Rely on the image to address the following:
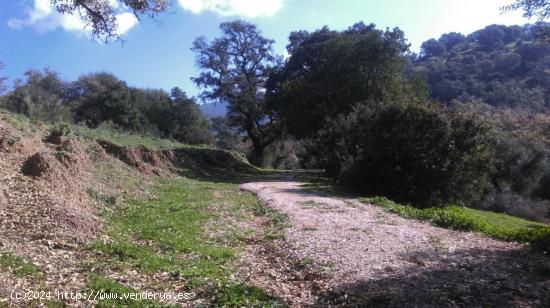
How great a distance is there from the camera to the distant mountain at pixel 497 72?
3078 inches

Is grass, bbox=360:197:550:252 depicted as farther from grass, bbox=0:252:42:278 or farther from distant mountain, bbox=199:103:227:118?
distant mountain, bbox=199:103:227:118

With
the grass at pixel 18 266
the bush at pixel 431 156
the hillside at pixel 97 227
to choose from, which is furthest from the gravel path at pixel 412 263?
the bush at pixel 431 156

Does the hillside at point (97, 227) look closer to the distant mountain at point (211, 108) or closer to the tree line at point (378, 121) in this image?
the tree line at point (378, 121)

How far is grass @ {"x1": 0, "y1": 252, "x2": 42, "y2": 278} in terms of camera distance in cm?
768

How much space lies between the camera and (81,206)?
12.9 metres

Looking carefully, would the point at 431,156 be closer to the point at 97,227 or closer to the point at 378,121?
the point at 378,121

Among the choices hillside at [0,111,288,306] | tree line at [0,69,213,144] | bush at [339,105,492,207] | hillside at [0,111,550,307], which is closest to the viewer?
hillside at [0,111,550,307]

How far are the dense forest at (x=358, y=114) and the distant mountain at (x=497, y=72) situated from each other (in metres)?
0.44

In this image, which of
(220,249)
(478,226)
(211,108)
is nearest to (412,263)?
(220,249)

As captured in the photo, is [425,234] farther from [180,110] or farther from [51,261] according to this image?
[180,110]

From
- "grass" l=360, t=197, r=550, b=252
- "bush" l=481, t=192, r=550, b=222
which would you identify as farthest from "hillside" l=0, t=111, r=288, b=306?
"bush" l=481, t=192, r=550, b=222

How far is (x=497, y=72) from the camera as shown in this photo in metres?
90.9

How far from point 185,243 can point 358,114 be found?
68.6 ft

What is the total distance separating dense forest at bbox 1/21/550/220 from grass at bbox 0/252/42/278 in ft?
42.4
